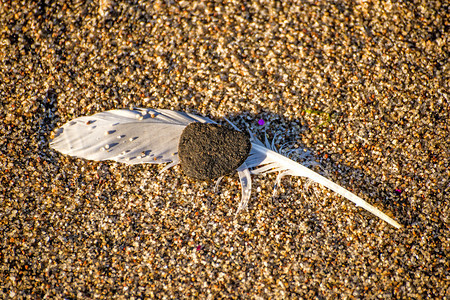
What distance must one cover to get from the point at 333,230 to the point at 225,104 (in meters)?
1.51

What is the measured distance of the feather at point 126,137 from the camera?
2646mm

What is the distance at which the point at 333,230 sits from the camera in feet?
8.73

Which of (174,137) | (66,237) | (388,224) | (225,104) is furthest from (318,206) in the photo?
(66,237)

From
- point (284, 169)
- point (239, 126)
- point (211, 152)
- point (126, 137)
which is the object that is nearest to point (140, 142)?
point (126, 137)

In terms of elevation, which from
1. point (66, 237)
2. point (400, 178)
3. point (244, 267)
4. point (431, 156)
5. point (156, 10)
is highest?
point (156, 10)

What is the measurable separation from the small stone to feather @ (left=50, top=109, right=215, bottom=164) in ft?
0.49

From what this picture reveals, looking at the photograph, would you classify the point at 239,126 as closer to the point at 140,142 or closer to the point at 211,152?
the point at 211,152

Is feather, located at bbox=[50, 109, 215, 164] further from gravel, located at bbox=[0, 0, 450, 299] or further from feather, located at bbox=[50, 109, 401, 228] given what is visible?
gravel, located at bbox=[0, 0, 450, 299]

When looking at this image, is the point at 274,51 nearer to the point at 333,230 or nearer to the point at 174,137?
the point at 174,137

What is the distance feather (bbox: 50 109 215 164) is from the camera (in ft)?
8.68

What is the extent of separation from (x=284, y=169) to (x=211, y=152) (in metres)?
0.68

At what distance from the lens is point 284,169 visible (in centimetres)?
270

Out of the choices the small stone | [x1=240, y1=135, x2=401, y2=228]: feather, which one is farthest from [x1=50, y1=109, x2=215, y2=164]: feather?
[x1=240, y1=135, x2=401, y2=228]: feather

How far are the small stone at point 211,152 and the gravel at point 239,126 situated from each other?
238 mm
